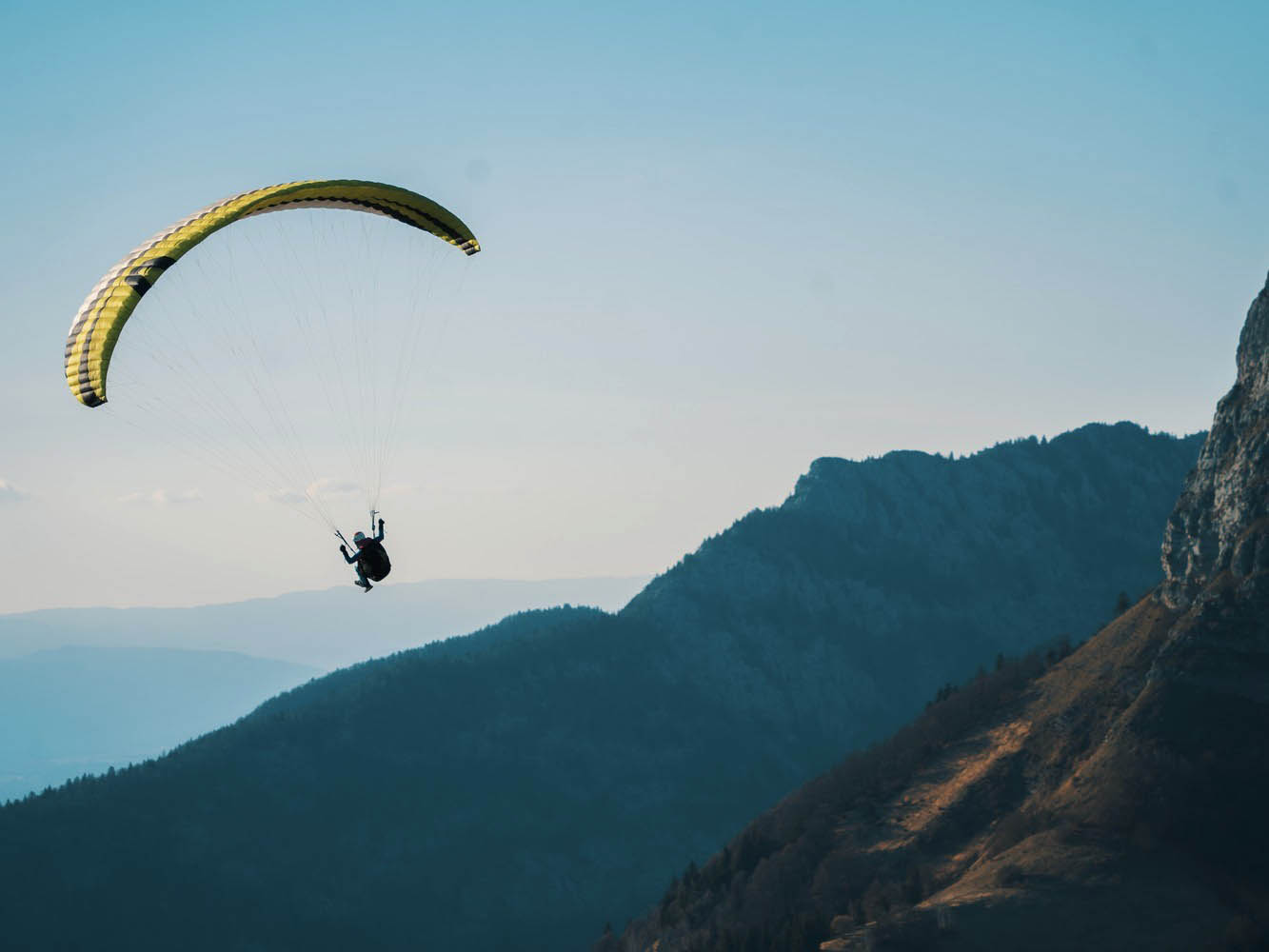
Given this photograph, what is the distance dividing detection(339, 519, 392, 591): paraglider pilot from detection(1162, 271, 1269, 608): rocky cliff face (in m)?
107

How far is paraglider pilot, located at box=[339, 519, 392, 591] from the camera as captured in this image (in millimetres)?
50156

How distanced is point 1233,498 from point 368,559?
11561cm

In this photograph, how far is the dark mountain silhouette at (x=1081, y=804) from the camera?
340ft

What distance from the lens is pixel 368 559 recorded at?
50.6 metres

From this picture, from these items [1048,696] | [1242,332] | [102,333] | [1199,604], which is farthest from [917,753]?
[102,333]

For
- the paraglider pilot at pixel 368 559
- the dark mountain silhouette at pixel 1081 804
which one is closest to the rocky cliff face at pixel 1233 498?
the dark mountain silhouette at pixel 1081 804

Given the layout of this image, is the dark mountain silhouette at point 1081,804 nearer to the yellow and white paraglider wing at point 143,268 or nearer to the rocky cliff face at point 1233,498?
the rocky cliff face at point 1233,498

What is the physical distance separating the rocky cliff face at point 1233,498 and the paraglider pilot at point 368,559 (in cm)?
10710

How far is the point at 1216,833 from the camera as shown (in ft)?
369

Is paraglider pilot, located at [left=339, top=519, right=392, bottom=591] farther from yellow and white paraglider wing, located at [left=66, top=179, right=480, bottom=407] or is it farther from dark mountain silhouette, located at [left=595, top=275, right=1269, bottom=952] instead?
Answer: dark mountain silhouette, located at [left=595, top=275, right=1269, bottom=952]

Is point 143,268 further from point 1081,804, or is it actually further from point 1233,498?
point 1233,498

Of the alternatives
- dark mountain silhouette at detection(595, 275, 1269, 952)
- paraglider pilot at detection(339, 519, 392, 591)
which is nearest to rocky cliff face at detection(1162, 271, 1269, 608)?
dark mountain silhouette at detection(595, 275, 1269, 952)

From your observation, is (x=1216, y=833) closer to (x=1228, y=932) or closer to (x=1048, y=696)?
(x=1228, y=932)

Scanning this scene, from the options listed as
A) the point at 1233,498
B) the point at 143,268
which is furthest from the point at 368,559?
the point at 1233,498
